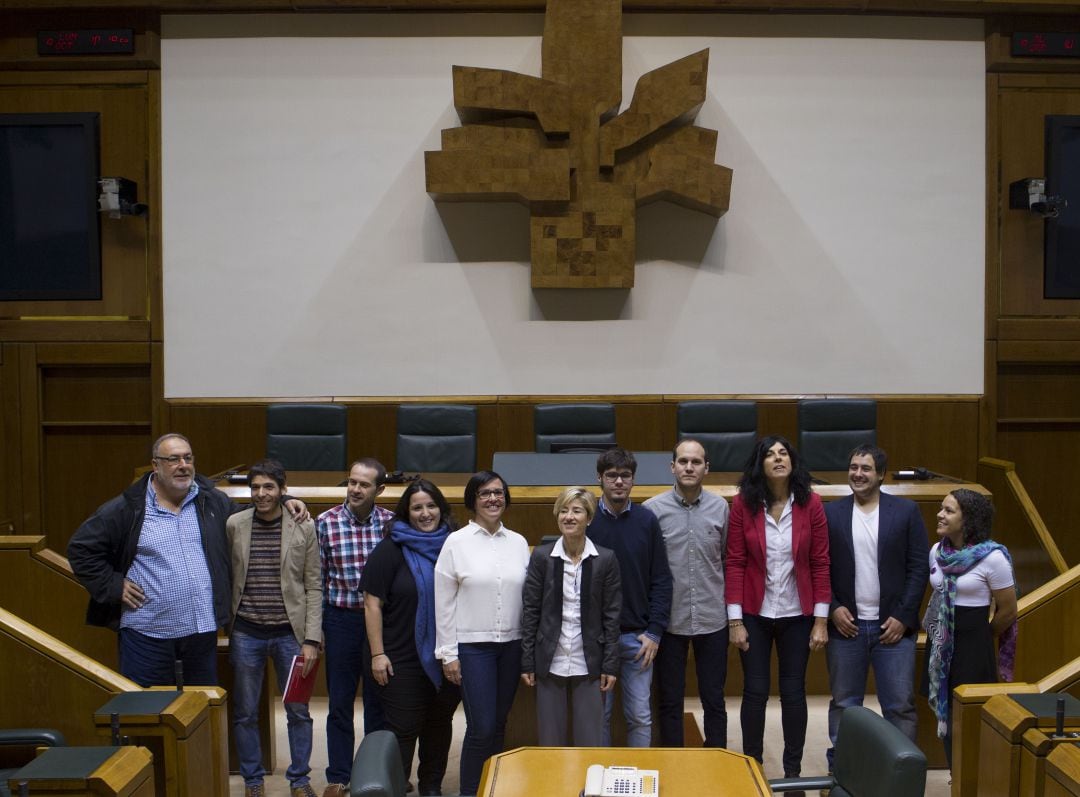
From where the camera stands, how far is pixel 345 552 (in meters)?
3.48

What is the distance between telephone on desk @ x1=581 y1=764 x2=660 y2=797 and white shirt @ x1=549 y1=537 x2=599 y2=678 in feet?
2.35

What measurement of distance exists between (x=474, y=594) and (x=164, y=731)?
962 mm

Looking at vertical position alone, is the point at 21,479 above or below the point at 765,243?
below

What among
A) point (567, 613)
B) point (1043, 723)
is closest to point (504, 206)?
Result: point (567, 613)

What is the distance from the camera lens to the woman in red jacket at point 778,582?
132 inches

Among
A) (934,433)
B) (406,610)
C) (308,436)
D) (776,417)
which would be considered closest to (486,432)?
(308,436)

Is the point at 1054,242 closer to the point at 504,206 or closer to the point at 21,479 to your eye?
the point at 504,206

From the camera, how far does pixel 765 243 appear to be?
6.81 meters

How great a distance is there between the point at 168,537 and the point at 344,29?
446 centimetres

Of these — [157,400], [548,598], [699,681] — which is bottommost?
[699,681]

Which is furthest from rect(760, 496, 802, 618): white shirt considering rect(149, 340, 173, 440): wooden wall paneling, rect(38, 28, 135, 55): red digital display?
rect(38, 28, 135, 55): red digital display

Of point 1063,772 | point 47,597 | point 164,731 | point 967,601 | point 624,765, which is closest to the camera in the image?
point 1063,772

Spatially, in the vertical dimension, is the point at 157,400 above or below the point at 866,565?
above

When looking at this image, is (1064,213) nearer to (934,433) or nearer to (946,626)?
(934,433)
